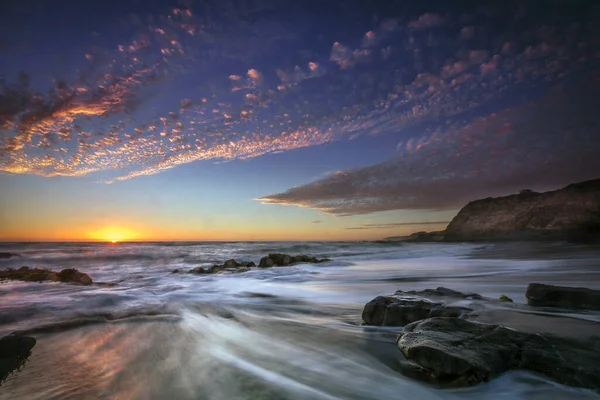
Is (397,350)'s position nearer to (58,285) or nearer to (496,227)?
(58,285)

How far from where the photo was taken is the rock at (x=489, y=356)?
2.37 meters

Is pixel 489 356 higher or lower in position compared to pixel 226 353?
higher

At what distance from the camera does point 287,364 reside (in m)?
3.27

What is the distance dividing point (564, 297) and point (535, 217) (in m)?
64.8

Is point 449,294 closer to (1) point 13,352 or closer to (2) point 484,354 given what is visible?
(2) point 484,354

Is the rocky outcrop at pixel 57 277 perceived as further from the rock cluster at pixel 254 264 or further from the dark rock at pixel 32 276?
the rock cluster at pixel 254 264

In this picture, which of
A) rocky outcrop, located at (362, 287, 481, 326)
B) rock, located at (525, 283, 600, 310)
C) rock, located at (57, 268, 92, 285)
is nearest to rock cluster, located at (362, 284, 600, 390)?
rocky outcrop, located at (362, 287, 481, 326)

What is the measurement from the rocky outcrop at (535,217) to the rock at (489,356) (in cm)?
3307

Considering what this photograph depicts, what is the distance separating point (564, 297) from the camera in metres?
4.39

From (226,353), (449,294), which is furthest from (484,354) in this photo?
(226,353)

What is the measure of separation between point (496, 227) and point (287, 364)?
76581mm

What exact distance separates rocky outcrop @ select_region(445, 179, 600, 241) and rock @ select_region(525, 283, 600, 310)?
30424 millimetres

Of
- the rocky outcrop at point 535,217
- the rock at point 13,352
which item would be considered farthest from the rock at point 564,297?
the rocky outcrop at point 535,217

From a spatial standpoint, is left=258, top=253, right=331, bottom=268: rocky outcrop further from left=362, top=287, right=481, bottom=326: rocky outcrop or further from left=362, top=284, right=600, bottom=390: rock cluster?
left=362, top=284, right=600, bottom=390: rock cluster
